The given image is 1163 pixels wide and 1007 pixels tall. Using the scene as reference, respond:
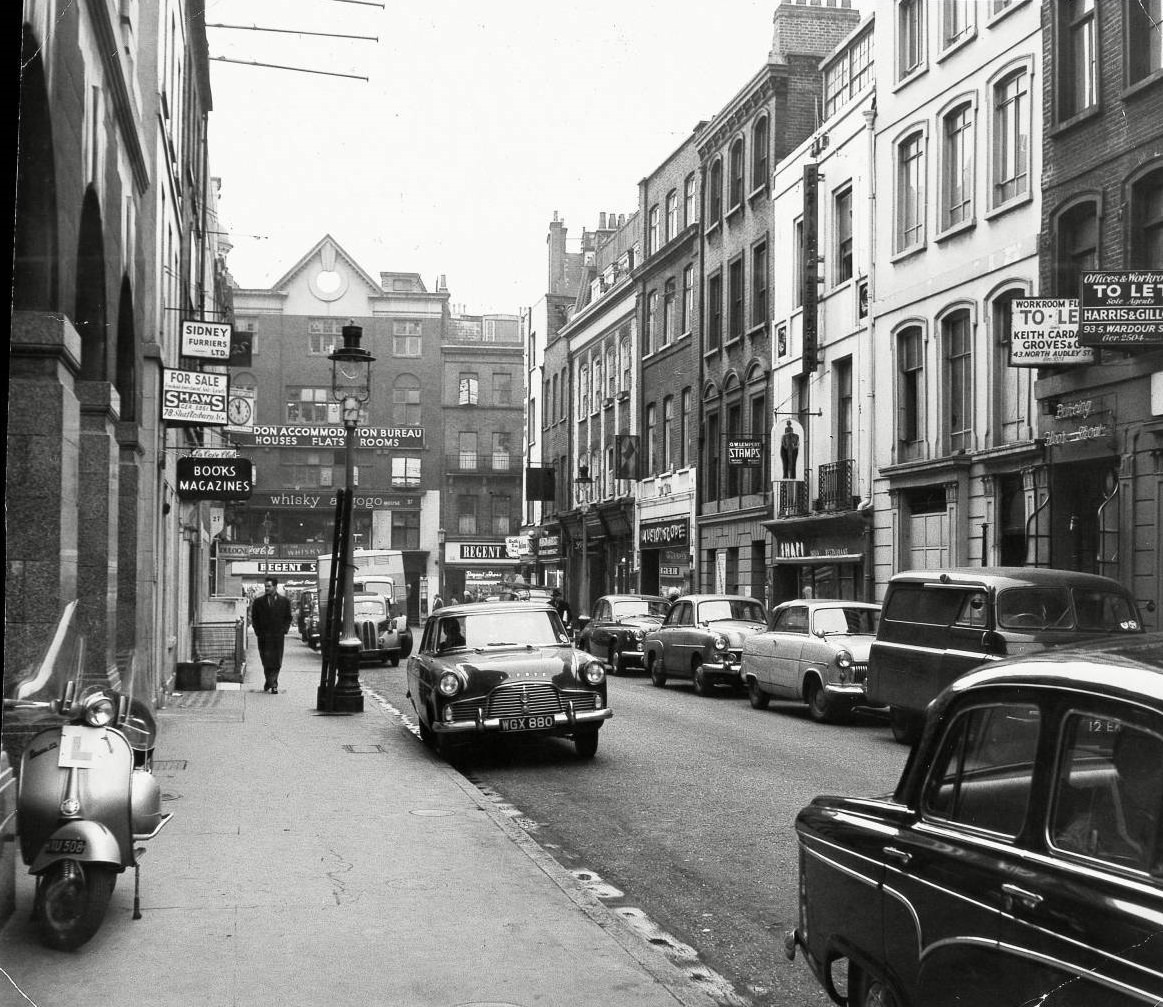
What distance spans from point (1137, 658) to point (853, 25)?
3929 cm

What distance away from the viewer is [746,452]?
3625 centimetres

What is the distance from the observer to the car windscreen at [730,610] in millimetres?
24984

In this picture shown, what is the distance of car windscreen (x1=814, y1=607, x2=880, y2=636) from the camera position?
759 inches

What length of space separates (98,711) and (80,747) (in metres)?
0.18

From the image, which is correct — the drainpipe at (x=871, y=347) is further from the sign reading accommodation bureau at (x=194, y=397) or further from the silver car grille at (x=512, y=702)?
the silver car grille at (x=512, y=702)

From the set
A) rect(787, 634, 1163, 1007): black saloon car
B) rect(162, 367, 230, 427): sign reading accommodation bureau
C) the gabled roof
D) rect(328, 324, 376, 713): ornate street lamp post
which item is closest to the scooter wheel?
rect(787, 634, 1163, 1007): black saloon car

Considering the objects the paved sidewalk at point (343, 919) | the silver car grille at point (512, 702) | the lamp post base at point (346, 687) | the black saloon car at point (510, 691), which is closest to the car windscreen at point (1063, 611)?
the black saloon car at point (510, 691)

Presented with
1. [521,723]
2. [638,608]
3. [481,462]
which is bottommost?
[521,723]

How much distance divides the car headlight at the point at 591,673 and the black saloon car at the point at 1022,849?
951 centimetres

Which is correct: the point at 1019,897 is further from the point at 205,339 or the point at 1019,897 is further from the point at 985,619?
the point at 205,339

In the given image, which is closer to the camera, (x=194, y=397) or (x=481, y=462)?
(x=194, y=397)

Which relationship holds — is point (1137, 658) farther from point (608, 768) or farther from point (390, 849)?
point (608, 768)

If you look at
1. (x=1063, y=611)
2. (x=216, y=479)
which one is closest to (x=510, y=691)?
(x=1063, y=611)

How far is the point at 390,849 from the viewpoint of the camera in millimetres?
8766
